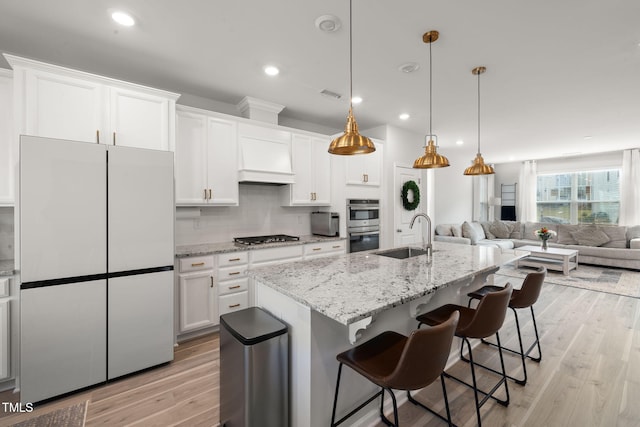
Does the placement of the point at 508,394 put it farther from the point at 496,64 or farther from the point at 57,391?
the point at 57,391

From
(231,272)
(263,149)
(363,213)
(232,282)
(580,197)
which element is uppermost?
(263,149)

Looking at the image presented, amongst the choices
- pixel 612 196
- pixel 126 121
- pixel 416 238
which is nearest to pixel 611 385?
→ pixel 416 238

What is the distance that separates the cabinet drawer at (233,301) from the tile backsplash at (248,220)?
799mm

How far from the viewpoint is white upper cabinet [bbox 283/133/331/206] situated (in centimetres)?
390

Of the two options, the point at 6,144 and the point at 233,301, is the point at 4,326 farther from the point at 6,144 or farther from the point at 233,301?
the point at 233,301

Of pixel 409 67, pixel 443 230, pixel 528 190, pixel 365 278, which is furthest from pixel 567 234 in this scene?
pixel 365 278

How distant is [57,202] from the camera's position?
197 centimetres

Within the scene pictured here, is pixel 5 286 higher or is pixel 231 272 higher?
pixel 5 286

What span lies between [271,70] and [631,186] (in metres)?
8.42

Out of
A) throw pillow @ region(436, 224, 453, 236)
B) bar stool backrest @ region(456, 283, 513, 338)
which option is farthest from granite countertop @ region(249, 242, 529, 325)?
throw pillow @ region(436, 224, 453, 236)

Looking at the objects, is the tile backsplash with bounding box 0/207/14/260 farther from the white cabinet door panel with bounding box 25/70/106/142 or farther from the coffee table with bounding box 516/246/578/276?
the coffee table with bounding box 516/246/578/276

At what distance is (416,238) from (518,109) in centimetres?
244

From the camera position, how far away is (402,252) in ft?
9.42

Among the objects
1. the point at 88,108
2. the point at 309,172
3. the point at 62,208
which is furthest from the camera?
the point at 309,172
